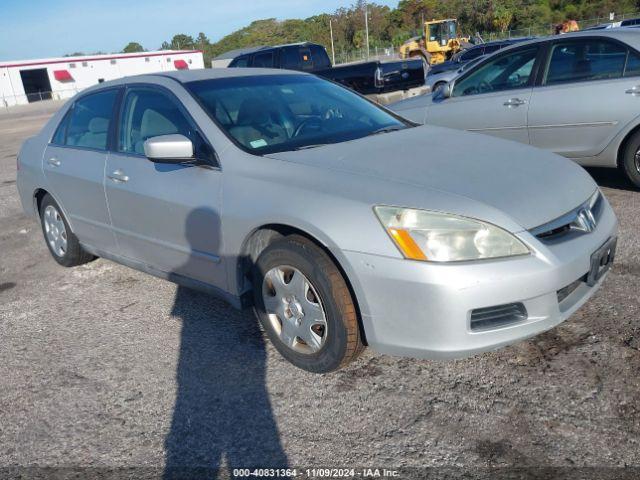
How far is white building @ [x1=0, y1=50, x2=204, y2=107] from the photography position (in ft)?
173

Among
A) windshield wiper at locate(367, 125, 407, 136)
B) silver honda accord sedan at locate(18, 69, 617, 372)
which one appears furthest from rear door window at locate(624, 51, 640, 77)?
windshield wiper at locate(367, 125, 407, 136)

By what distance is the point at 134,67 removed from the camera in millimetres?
60688

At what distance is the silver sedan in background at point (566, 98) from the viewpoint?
5.56 m

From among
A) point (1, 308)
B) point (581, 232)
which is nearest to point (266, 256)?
point (581, 232)

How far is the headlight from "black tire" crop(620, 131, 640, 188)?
3.65 m

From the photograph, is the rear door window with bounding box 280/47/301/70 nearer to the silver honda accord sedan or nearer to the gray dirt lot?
the silver honda accord sedan

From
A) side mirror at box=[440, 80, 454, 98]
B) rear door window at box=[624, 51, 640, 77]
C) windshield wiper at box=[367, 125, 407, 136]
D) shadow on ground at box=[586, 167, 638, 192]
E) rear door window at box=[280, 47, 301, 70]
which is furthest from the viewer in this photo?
rear door window at box=[280, 47, 301, 70]

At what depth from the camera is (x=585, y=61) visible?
19.1ft

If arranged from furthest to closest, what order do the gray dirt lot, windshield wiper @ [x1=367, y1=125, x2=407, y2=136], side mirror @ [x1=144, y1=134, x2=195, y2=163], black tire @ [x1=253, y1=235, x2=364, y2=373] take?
windshield wiper @ [x1=367, y1=125, x2=407, y2=136], side mirror @ [x1=144, y1=134, x2=195, y2=163], black tire @ [x1=253, y1=235, x2=364, y2=373], the gray dirt lot

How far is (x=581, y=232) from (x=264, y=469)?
184 centimetres

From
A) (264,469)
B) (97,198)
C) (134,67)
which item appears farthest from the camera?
(134,67)

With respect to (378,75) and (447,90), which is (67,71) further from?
(447,90)

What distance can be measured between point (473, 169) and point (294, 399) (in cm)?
147

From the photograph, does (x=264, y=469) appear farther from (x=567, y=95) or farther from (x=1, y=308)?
(x=567, y=95)
